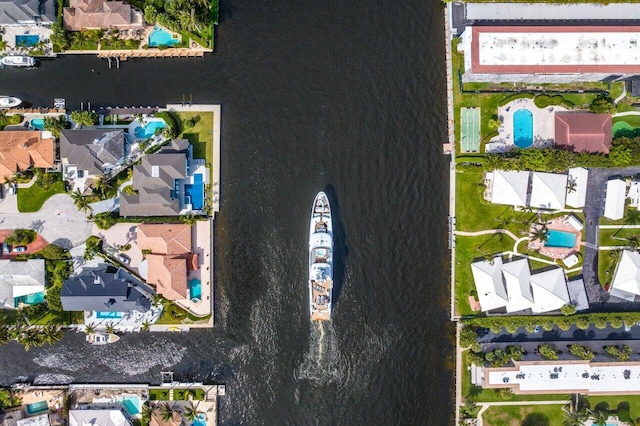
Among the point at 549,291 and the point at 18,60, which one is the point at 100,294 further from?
the point at 549,291

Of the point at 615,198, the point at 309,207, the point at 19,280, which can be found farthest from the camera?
the point at 309,207

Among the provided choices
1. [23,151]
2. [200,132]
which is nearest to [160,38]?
[200,132]

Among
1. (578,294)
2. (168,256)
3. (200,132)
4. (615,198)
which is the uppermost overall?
(200,132)

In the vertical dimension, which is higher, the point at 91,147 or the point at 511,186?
the point at 91,147

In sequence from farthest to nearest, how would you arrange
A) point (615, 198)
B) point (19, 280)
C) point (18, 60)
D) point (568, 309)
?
point (18, 60) < point (615, 198) < point (19, 280) < point (568, 309)

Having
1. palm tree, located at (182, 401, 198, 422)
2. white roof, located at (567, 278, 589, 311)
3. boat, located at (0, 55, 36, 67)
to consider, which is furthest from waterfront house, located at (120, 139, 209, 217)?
white roof, located at (567, 278, 589, 311)

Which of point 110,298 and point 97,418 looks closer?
point 110,298

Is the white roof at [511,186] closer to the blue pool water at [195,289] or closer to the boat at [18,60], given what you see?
the blue pool water at [195,289]

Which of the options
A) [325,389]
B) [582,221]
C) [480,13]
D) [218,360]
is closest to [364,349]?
[325,389]
